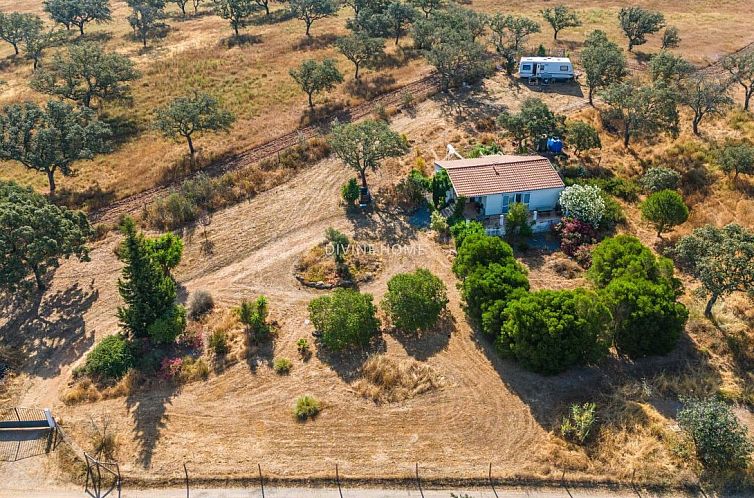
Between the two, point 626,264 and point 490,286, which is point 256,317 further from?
point 626,264

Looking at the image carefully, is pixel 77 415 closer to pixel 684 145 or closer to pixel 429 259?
pixel 429 259

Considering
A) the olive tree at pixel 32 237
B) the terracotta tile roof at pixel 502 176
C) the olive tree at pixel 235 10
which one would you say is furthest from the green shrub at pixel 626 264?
the olive tree at pixel 235 10

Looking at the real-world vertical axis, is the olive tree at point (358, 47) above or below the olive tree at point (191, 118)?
above

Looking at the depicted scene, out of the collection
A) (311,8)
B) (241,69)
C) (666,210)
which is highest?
(311,8)

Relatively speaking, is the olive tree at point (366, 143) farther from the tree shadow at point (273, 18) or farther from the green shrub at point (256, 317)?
the tree shadow at point (273, 18)

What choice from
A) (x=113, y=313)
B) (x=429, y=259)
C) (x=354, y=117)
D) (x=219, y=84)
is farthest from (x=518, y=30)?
(x=113, y=313)

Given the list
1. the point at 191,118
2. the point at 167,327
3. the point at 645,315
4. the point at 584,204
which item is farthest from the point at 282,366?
the point at 191,118
